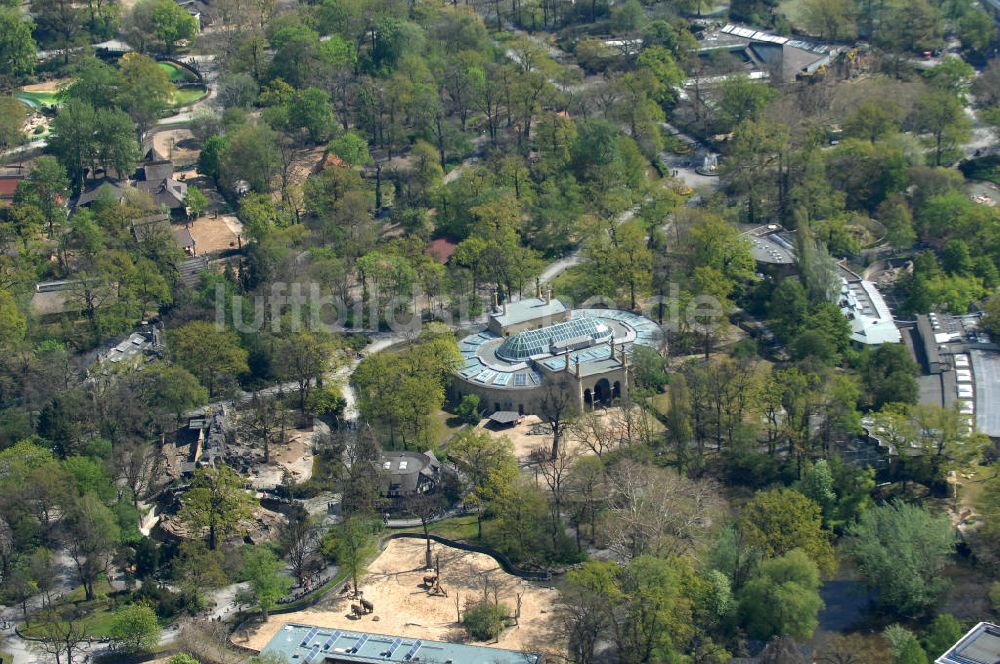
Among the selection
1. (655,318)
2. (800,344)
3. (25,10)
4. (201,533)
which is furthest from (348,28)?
(201,533)

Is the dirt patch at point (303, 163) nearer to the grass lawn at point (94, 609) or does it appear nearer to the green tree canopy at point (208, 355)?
the green tree canopy at point (208, 355)

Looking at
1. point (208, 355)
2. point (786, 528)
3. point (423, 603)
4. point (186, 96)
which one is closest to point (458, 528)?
point (423, 603)

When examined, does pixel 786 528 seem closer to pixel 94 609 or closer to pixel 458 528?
pixel 458 528

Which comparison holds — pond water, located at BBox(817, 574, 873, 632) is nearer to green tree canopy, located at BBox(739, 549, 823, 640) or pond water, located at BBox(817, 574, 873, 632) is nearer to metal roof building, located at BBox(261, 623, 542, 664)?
green tree canopy, located at BBox(739, 549, 823, 640)

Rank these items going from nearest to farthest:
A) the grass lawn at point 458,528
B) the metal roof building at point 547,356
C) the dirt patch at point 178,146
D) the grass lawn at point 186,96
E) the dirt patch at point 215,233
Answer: the grass lawn at point 458,528 < the metal roof building at point 547,356 < the dirt patch at point 215,233 < the dirt patch at point 178,146 < the grass lawn at point 186,96

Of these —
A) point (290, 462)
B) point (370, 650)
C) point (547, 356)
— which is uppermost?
point (547, 356)

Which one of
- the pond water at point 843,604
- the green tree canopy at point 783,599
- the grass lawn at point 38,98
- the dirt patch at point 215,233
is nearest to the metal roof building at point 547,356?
the pond water at point 843,604
